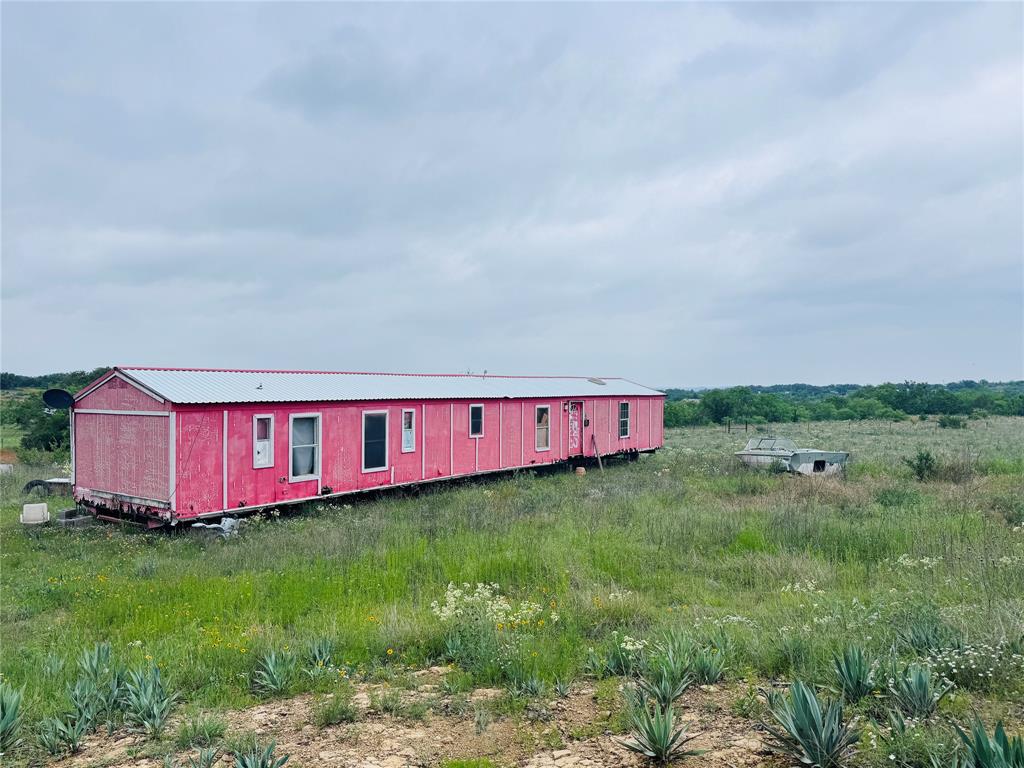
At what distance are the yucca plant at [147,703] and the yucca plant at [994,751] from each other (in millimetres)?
4823

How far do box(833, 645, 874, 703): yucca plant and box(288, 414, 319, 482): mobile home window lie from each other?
1175 centimetres

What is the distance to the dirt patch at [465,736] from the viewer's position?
3.94 metres

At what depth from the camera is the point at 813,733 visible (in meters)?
3.54

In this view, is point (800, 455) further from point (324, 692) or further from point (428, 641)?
point (324, 692)

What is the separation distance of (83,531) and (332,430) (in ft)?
16.8

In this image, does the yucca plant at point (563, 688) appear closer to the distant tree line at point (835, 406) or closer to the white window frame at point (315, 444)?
the white window frame at point (315, 444)

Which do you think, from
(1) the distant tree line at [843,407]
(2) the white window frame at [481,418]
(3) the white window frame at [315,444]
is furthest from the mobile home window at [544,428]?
(1) the distant tree line at [843,407]

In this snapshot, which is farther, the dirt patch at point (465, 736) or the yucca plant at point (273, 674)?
the yucca plant at point (273, 674)

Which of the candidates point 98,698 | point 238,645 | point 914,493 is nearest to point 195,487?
point 238,645

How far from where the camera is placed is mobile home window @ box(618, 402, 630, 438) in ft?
81.8

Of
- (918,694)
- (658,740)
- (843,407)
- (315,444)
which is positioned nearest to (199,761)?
(658,740)

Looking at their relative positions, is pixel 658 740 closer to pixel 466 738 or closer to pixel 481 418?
pixel 466 738


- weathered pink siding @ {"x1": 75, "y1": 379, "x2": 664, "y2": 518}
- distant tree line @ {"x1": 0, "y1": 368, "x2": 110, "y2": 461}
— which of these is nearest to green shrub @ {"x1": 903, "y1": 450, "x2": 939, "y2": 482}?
weathered pink siding @ {"x1": 75, "y1": 379, "x2": 664, "y2": 518}

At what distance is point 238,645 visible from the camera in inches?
230
